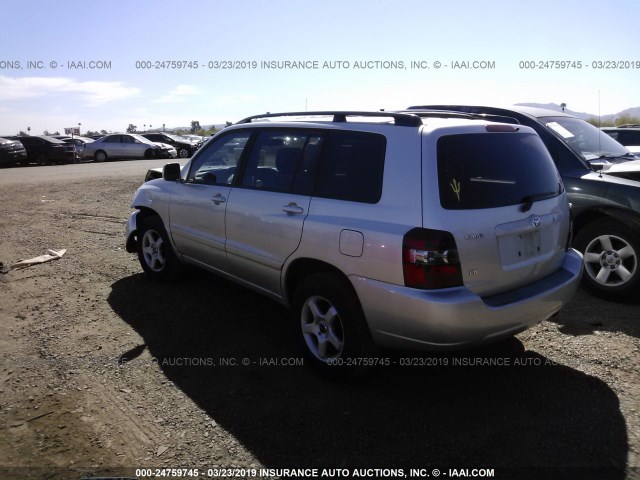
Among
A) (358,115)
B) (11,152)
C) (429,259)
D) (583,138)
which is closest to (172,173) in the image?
(358,115)

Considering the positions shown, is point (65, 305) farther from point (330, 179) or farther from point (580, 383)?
point (580, 383)

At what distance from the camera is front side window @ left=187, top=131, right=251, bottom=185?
15.5ft

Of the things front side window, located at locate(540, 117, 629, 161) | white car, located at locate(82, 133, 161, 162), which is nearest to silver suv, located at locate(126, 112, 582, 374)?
front side window, located at locate(540, 117, 629, 161)

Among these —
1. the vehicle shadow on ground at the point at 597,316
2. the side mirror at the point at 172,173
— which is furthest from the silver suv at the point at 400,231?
the side mirror at the point at 172,173

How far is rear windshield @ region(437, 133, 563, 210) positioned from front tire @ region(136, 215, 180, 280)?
3.31m

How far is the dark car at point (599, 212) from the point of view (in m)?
5.06

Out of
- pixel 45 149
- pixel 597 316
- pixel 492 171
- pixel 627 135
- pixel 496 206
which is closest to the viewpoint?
pixel 496 206

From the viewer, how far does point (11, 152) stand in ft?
76.3

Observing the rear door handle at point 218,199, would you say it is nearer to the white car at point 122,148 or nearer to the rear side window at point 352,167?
the rear side window at point 352,167

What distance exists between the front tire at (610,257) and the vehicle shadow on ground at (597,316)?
0.36 feet

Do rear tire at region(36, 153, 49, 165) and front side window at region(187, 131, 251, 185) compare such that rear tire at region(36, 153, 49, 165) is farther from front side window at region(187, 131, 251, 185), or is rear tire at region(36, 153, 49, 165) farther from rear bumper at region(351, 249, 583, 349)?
rear bumper at region(351, 249, 583, 349)

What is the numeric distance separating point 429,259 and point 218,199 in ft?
7.43

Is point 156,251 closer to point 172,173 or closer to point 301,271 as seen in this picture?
point 172,173

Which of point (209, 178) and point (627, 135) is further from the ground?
point (627, 135)
